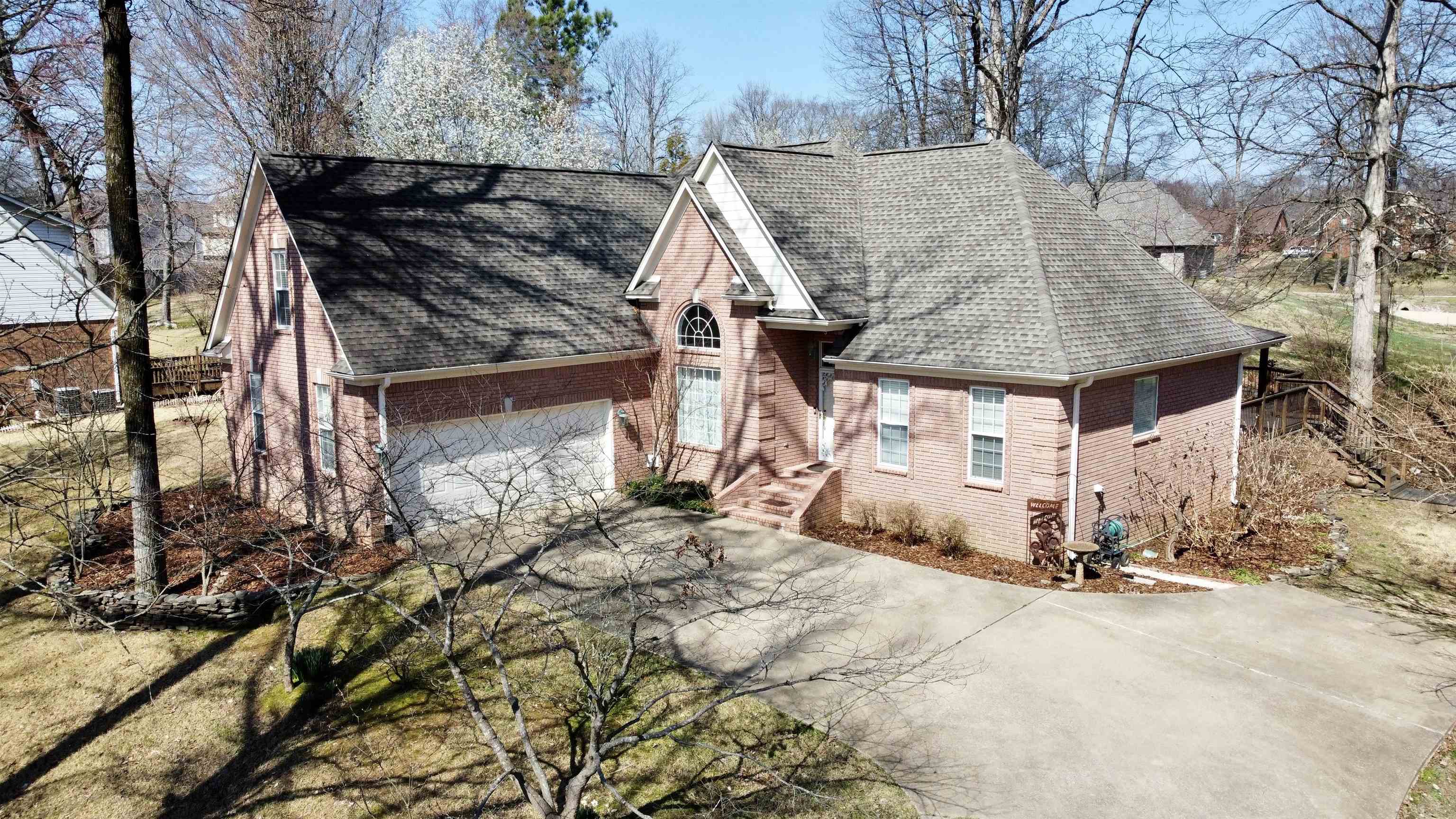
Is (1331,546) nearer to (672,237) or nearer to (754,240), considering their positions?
(754,240)

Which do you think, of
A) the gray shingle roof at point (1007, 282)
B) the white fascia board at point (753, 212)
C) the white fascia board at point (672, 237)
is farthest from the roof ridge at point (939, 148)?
the white fascia board at point (672, 237)

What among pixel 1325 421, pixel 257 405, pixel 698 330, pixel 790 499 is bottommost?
pixel 790 499

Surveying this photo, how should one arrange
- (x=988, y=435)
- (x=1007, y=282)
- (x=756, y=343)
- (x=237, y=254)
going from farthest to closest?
(x=237, y=254), (x=756, y=343), (x=1007, y=282), (x=988, y=435)

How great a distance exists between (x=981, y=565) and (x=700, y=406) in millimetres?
6916

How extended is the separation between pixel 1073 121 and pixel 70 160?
1565 inches

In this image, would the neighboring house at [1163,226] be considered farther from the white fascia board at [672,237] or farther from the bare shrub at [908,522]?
the bare shrub at [908,522]

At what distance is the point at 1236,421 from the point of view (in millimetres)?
18656

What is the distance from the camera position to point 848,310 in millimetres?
17266

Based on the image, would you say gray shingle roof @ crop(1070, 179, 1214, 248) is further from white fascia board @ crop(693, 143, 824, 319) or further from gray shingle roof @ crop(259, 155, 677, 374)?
gray shingle roof @ crop(259, 155, 677, 374)

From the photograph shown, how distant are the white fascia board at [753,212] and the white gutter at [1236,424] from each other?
29.1 ft

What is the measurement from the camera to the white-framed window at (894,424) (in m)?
16.4

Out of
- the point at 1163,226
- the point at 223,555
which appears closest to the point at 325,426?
the point at 223,555

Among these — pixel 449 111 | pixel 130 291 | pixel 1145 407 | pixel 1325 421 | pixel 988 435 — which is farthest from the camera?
pixel 449 111

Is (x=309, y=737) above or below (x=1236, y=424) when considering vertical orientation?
below
